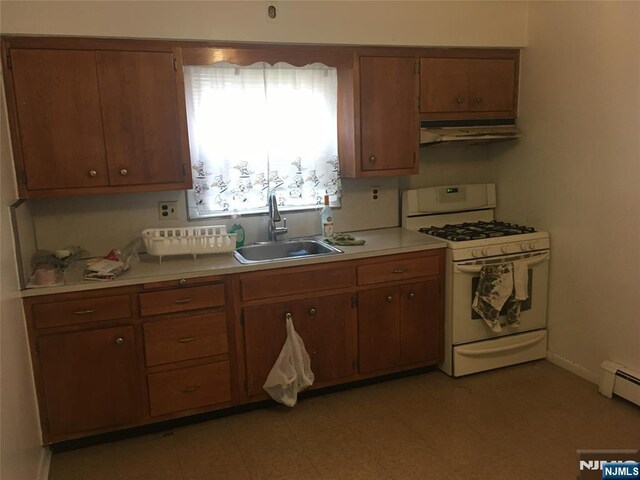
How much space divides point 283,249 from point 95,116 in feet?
4.31

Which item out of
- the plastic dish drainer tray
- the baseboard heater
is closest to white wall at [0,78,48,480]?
the plastic dish drainer tray

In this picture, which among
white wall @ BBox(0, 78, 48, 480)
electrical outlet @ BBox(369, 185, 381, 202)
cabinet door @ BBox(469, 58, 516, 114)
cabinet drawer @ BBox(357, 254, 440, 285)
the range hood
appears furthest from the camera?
electrical outlet @ BBox(369, 185, 381, 202)

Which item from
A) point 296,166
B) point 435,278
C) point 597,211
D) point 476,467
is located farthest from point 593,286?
point 296,166

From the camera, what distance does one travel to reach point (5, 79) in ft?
8.05

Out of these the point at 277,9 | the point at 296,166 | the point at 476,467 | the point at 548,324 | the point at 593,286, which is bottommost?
the point at 476,467

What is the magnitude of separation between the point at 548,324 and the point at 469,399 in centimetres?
87

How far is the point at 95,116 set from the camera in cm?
264

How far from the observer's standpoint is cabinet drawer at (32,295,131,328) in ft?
7.98

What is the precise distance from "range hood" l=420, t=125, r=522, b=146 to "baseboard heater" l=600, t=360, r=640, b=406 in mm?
1532

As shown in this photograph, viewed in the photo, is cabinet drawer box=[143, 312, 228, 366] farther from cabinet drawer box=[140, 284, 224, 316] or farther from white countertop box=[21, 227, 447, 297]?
white countertop box=[21, 227, 447, 297]

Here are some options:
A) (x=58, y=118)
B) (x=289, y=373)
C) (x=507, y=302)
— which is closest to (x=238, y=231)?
(x=289, y=373)

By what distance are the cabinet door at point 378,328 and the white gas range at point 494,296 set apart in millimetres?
360

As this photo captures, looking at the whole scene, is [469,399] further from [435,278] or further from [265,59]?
[265,59]

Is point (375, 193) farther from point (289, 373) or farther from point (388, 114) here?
point (289, 373)
